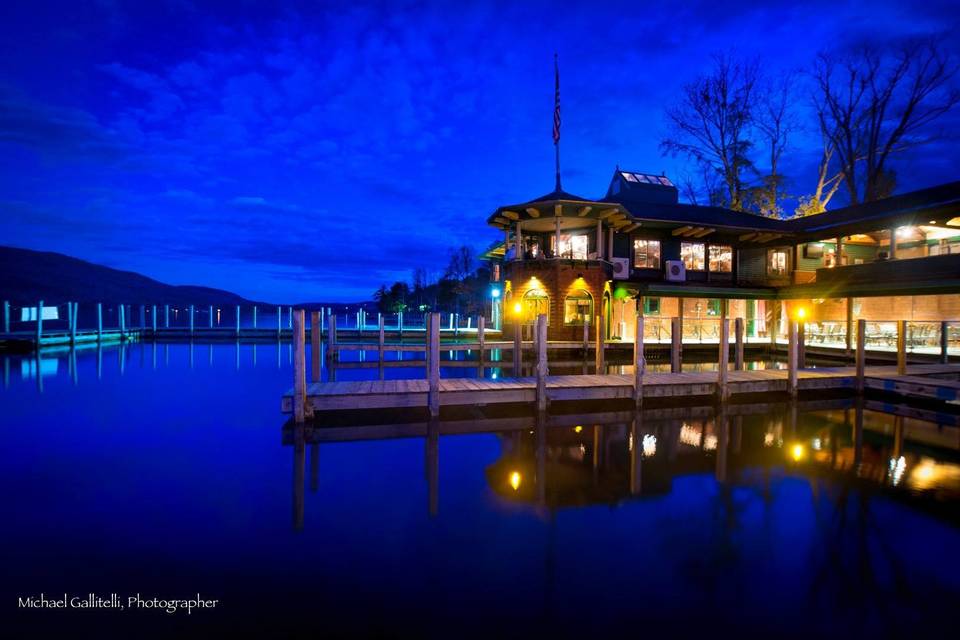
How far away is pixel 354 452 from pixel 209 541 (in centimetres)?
348

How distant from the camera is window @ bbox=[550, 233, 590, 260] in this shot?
83.6 feet

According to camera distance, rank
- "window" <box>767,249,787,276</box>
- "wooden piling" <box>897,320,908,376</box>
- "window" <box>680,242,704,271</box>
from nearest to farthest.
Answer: "wooden piling" <box>897,320,908,376</box> → "window" <box>680,242,704,271</box> → "window" <box>767,249,787,276</box>

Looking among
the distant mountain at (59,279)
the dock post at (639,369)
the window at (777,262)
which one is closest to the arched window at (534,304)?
the dock post at (639,369)

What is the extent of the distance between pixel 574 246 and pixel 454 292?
34.3 metres

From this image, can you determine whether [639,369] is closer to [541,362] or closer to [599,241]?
[541,362]

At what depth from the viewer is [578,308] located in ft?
80.2

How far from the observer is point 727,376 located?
1267cm

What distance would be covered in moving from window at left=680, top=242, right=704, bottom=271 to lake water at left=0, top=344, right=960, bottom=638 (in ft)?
57.2

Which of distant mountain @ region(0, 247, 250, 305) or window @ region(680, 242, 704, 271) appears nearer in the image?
window @ region(680, 242, 704, 271)

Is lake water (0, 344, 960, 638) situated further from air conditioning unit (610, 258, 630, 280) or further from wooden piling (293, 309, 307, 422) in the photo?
air conditioning unit (610, 258, 630, 280)

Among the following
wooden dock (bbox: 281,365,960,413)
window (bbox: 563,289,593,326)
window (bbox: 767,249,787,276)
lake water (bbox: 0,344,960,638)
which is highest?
window (bbox: 767,249,787,276)

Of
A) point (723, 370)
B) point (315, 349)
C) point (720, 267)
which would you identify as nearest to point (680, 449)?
point (723, 370)

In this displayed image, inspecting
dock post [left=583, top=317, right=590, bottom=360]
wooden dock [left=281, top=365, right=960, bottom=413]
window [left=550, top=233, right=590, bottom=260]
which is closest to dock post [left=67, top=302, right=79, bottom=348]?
wooden dock [left=281, top=365, right=960, bottom=413]

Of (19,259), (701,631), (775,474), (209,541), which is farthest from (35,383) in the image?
(19,259)
